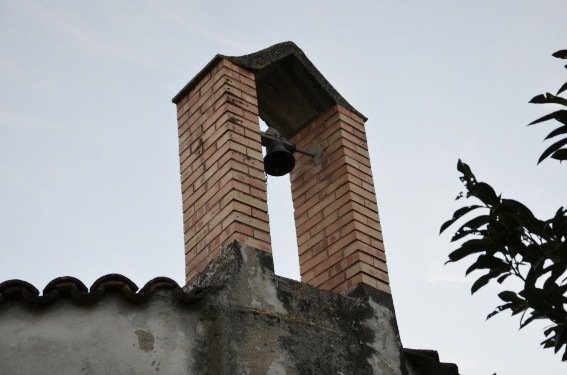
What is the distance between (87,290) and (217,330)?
715 mm

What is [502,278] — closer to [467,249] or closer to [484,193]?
[467,249]

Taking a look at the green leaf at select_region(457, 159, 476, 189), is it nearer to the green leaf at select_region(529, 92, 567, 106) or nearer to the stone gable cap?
the green leaf at select_region(529, 92, 567, 106)

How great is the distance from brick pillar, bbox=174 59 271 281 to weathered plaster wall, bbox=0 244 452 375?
0.19 meters

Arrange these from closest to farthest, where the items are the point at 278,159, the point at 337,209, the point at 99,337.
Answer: the point at 99,337 → the point at 337,209 → the point at 278,159

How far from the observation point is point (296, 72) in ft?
21.9

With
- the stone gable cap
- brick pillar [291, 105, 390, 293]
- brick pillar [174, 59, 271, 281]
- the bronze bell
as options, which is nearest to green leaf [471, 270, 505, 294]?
brick pillar [174, 59, 271, 281]

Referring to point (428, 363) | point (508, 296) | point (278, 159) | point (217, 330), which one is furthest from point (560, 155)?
point (278, 159)

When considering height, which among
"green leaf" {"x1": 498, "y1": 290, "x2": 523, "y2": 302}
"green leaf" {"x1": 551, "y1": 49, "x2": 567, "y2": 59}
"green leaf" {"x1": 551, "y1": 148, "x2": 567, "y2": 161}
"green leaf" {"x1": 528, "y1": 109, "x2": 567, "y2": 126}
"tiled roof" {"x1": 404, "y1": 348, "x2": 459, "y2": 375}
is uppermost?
"green leaf" {"x1": 551, "y1": 49, "x2": 567, "y2": 59}

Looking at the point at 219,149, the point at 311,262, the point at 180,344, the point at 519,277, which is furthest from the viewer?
the point at 311,262

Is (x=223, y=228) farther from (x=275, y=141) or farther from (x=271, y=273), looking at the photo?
(x=275, y=141)

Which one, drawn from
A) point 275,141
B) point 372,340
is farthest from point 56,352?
point 275,141

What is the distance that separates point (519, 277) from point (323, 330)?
173 cm

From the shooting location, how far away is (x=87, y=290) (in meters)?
4.68

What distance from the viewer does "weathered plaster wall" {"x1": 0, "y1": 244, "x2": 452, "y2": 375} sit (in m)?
4.48
